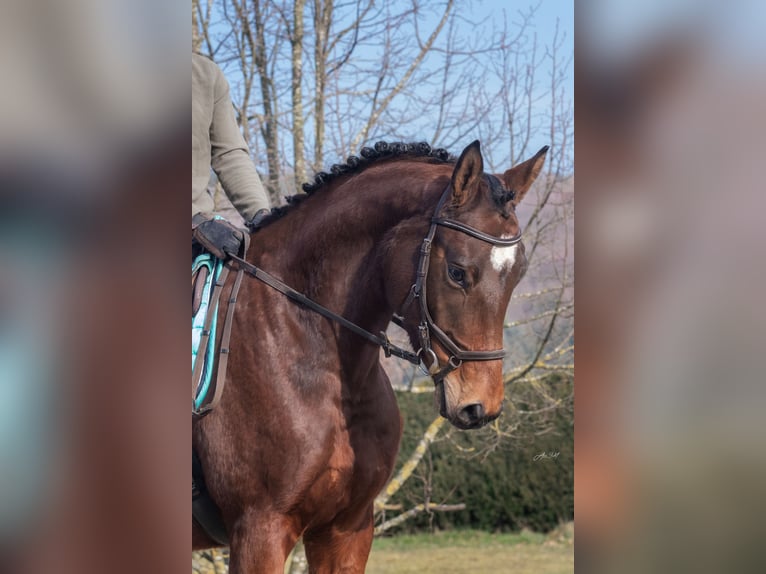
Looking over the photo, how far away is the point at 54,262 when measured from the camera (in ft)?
2.02

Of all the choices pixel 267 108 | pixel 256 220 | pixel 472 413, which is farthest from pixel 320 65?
pixel 472 413

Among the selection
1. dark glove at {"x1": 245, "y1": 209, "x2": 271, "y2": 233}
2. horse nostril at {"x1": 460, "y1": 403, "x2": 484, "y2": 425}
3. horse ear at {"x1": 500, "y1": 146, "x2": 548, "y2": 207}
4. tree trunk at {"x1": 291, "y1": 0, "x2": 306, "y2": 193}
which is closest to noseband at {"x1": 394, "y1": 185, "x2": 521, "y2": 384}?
horse nostril at {"x1": 460, "y1": 403, "x2": 484, "y2": 425}

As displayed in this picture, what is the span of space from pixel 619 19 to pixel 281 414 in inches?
77.7

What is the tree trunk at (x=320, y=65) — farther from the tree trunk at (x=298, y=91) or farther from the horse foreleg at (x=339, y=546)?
the horse foreleg at (x=339, y=546)

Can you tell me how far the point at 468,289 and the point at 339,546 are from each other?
103 cm

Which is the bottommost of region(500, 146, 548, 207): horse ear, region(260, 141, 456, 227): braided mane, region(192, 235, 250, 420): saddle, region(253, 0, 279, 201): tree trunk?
region(192, 235, 250, 420): saddle

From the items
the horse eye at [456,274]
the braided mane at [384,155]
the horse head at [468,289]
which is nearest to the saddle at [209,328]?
the braided mane at [384,155]

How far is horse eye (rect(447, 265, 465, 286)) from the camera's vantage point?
2371 mm

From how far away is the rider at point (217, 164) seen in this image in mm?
2752

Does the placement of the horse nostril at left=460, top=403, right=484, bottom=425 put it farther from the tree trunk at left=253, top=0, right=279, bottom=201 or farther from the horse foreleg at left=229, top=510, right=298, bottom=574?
the tree trunk at left=253, top=0, right=279, bottom=201

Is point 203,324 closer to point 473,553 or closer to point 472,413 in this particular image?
point 472,413

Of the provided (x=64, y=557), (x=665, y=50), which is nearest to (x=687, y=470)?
(x=665, y=50)

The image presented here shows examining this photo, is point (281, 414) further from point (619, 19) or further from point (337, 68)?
point (337, 68)

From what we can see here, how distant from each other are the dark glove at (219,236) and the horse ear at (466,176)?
29.9 inches
